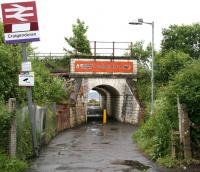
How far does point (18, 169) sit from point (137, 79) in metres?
27.3

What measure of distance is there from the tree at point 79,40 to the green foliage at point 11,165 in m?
32.4

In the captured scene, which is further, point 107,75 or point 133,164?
point 107,75

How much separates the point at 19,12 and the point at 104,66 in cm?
2408

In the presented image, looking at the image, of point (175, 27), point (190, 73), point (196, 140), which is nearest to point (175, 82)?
point (190, 73)

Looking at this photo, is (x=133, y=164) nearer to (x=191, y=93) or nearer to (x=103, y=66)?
(x=191, y=93)

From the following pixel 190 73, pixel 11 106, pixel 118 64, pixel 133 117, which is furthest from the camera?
pixel 118 64

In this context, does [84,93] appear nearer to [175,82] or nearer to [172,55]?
[172,55]

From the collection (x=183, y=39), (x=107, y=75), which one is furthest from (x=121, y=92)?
(x=183, y=39)

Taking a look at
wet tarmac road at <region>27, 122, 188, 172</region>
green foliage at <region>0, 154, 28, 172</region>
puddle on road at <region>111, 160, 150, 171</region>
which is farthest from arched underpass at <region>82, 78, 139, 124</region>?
green foliage at <region>0, 154, 28, 172</region>

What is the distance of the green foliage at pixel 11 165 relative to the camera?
39.7 ft

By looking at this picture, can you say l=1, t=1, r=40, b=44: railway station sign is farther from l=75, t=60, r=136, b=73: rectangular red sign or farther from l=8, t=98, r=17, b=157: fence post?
l=75, t=60, r=136, b=73: rectangular red sign

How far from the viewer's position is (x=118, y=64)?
38.6 m

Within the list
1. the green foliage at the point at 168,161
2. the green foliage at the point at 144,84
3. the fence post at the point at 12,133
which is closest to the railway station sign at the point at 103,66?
the green foliage at the point at 144,84

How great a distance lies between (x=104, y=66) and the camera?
38312mm
